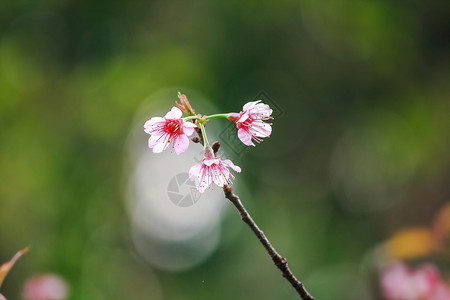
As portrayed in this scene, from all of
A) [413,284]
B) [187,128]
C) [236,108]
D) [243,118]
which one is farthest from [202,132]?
[236,108]

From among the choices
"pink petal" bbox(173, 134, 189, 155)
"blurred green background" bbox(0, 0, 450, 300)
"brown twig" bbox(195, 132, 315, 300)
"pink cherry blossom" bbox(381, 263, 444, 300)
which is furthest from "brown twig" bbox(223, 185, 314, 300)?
"blurred green background" bbox(0, 0, 450, 300)

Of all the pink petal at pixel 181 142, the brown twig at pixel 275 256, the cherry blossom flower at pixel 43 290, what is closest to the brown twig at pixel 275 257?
the brown twig at pixel 275 256

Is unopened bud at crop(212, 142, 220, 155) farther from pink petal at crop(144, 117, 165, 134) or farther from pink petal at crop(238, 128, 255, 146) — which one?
pink petal at crop(144, 117, 165, 134)

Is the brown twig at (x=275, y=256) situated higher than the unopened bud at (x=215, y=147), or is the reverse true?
the unopened bud at (x=215, y=147)

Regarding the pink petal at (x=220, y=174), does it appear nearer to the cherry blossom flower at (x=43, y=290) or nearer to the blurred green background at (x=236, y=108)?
the cherry blossom flower at (x=43, y=290)

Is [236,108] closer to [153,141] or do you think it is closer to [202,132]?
[153,141]

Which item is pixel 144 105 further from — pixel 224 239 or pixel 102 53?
pixel 224 239
